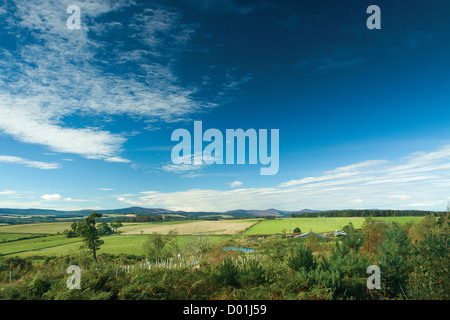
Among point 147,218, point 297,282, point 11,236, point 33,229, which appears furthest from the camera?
point 147,218

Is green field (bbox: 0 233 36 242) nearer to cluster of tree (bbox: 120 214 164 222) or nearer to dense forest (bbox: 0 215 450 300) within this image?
cluster of tree (bbox: 120 214 164 222)

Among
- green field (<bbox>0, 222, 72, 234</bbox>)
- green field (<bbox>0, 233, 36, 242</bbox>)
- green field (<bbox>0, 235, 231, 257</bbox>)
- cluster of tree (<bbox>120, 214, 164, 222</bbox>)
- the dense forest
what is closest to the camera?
the dense forest

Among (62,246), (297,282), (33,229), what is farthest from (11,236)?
(297,282)

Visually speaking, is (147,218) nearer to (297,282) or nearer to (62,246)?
(62,246)

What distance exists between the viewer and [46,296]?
717 cm

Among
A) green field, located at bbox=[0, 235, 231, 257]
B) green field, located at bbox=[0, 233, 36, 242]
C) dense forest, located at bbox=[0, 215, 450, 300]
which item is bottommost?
green field, located at bbox=[0, 235, 231, 257]

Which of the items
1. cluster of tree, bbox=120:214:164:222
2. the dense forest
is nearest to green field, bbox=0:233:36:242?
cluster of tree, bbox=120:214:164:222

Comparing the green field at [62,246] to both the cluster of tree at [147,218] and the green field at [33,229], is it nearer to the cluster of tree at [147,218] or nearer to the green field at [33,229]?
the green field at [33,229]

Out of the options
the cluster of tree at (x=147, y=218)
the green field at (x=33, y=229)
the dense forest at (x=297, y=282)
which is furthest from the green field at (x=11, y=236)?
the dense forest at (x=297, y=282)

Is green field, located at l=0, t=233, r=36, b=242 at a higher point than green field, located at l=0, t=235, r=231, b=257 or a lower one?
higher

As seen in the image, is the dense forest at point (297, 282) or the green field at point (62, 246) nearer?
the dense forest at point (297, 282)

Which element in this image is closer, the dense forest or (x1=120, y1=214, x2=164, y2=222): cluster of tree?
the dense forest
